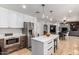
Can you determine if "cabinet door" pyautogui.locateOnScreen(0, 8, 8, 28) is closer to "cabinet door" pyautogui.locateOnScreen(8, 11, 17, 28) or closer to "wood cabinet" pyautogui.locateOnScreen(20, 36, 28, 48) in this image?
"cabinet door" pyautogui.locateOnScreen(8, 11, 17, 28)

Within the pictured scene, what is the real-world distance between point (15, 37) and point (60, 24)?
5.05ft

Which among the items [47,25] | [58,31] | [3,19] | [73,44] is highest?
[3,19]

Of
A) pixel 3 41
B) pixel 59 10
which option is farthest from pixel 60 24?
pixel 3 41

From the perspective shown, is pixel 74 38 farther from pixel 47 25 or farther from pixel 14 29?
pixel 14 29

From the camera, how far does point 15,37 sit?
9.85 ft

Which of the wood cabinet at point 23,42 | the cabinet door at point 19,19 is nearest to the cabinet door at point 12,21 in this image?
the cabinet door at point 19,19

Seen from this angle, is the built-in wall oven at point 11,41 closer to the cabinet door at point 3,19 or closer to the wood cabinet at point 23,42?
the wood cabinet at point 23,42

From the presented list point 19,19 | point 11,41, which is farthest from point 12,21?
point 11,41

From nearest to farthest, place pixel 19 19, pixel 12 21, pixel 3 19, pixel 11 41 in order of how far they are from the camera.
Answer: pixel 11 41
pixel 3 19
pixel 19 19
pixel 12 21

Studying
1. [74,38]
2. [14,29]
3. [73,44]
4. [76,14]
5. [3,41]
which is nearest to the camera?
[76,14]

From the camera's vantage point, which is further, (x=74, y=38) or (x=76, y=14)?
(x=74, y=38)

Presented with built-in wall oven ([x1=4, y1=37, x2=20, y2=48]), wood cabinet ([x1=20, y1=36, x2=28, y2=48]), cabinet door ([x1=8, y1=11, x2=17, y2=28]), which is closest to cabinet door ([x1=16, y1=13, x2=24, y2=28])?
cabinet door ([x1=8, y1=11, x2=17, y2=28])

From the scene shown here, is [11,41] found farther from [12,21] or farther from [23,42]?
[12,21]

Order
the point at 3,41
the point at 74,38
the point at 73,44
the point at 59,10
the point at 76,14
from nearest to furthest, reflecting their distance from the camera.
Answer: the point at 76,14
the point at 59,10
the point at 74,38
the point at 73,44
the point at 3,41
